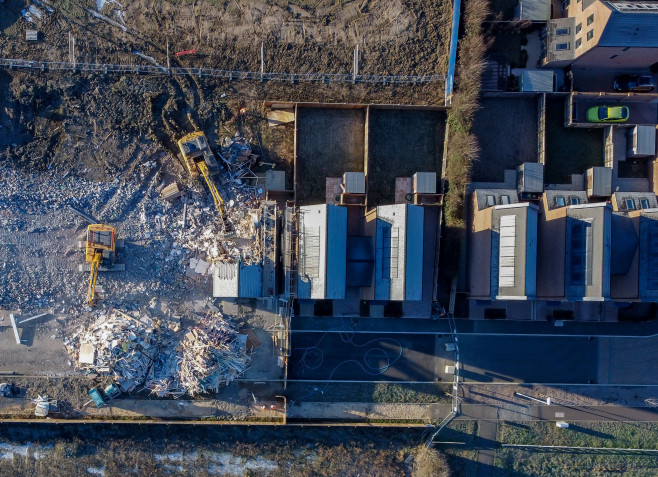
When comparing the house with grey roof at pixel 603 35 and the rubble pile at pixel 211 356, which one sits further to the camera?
the rubble pile at pixel 211 356

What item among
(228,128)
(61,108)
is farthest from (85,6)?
(228,128)

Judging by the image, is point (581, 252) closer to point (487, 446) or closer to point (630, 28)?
point (630, 28)

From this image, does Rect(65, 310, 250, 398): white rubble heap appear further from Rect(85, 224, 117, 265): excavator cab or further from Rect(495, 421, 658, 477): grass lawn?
Rect(495, 421, 658, 477): grass lawn

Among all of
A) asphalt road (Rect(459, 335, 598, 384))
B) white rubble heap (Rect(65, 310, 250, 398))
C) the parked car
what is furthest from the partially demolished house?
the parked car

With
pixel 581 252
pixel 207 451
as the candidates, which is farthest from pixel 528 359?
pixel 207 451

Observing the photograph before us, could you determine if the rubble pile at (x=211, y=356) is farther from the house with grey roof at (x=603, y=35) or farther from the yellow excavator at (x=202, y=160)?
the house with grey roof at (x=603, y=35)

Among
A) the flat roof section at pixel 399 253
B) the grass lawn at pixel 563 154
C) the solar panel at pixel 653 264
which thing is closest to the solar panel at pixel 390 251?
Answer: the flat roof section at pixel 399 253

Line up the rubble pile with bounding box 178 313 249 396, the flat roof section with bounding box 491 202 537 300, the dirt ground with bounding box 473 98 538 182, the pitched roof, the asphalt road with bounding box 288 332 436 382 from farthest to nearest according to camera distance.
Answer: the dirt ground with bounding box 473 98 538 182, the asphalt road with bounding box 288 332 436 382, the rubble pile with bounding box 178 313 249 396, the pitched roof, the flat roof section with bounding box 491 202 537 300
